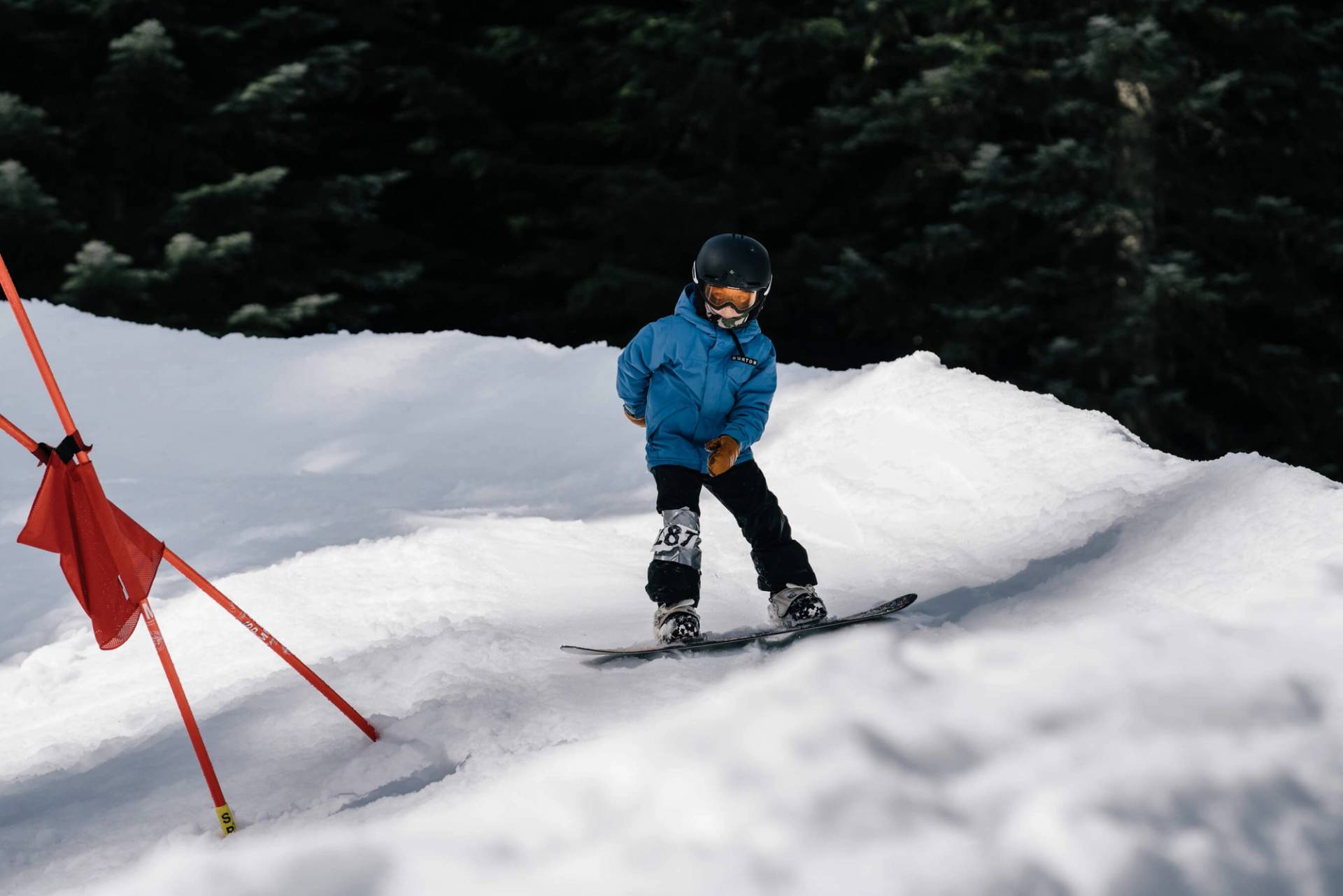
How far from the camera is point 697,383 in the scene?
4.65 metres

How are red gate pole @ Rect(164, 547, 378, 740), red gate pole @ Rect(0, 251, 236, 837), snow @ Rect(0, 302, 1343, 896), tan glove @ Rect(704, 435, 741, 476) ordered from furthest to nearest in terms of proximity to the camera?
1. tan glove @ Rect(704, 435, 741, 476)
2. red gate pole @ Rect(164, 547, 378, 740)
3. red gate pole @ Rect(0, 251, 236, 837)
4. snow @ Rect(0, 302, 1343, 896)

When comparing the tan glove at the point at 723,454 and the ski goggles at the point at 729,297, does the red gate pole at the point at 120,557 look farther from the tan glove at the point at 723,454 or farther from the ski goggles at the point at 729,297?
the ski goggles at the point at 729,297

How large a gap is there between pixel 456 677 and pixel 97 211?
44.1 ft

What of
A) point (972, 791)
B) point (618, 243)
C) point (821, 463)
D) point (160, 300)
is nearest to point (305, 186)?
point (160, 300)

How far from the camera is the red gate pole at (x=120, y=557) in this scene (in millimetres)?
3088

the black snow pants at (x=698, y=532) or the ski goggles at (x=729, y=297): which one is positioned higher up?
the ski goggles at (x=729, y=297)

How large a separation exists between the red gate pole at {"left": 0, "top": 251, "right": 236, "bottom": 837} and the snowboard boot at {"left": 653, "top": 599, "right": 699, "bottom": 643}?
159 cm

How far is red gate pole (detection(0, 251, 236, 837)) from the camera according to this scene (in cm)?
309

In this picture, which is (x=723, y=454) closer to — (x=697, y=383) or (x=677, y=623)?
(x=697, y=383)

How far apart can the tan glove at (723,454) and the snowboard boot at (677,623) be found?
0.49 metres

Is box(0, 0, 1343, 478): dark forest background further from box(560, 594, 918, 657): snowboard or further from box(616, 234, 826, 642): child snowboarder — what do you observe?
box(560, 594, 918, 657): snowboard

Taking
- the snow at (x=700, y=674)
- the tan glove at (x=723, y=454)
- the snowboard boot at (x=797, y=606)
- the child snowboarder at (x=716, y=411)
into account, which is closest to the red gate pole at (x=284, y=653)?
the snow at (x=700, y=674)

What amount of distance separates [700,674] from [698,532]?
67 cm

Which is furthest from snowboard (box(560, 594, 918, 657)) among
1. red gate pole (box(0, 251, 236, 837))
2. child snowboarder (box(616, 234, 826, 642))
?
red gate pole (box(0, 251, 236, 837))
